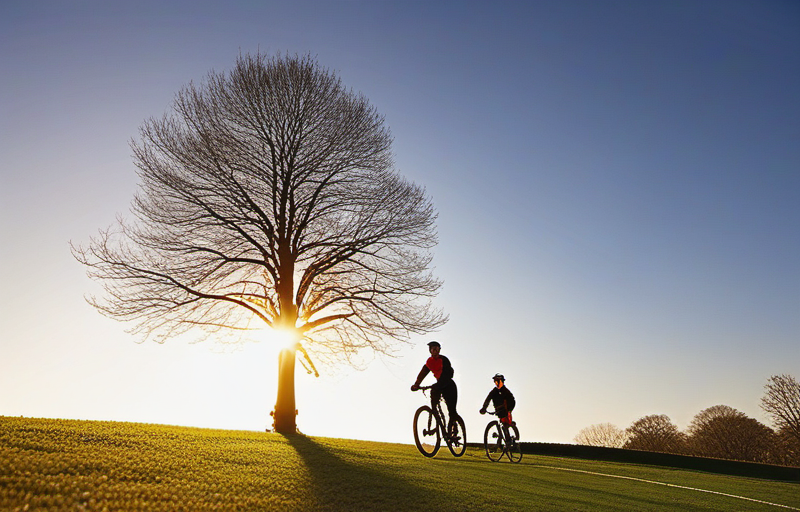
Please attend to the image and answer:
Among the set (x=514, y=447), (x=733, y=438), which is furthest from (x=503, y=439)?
(x=733, y=438)

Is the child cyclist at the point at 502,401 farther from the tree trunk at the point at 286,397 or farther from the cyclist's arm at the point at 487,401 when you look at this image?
the tree trunk at the point at 286,397

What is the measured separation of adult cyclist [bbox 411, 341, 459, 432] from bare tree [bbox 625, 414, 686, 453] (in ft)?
147

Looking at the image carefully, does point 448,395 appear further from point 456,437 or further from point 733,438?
point 733,438

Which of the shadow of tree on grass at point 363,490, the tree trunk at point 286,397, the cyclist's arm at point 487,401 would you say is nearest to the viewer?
the shadow of tree on grass at point 363,490

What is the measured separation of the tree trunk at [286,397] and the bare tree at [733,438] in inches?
1546

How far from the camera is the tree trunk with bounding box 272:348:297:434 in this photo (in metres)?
16.9

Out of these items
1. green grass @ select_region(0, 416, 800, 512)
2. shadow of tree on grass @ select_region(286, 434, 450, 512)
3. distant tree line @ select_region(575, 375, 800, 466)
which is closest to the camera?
green grass @ select_region(0, 416, 800, 512)

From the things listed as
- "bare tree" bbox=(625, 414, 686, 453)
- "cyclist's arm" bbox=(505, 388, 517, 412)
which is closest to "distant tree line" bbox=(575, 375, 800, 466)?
"bare tree" bbox=(625, 414, 686, 453)

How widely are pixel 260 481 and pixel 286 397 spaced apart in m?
11.2

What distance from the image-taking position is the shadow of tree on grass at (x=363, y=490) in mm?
6009

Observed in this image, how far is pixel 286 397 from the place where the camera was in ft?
56.4

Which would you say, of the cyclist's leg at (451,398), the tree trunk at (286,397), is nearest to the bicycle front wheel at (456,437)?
the cyclist's leg at (451,398)

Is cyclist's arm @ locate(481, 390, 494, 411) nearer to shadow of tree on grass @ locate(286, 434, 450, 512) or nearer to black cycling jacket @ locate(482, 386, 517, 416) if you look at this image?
black cycling jacket @ locate(482, 386, 517, 416)

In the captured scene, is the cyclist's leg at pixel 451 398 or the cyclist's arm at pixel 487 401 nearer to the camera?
the cyclist's leg at pixel 451 398
